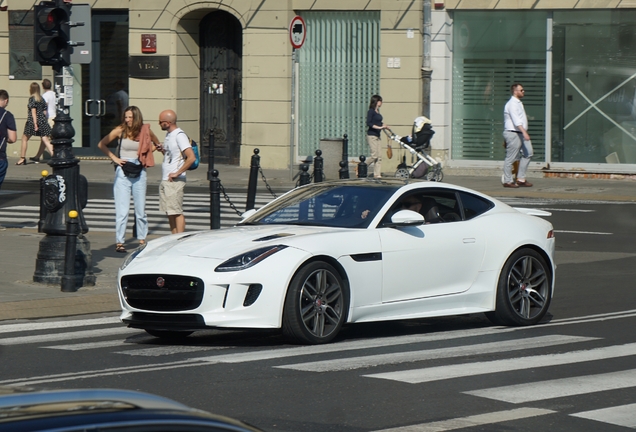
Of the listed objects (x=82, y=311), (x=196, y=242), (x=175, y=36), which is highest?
(x=175, y=36)

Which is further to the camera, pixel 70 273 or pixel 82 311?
pixel 70 273

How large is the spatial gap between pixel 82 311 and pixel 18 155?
2112 centimetres

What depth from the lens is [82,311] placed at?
39.3 feet

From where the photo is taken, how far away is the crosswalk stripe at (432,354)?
28.3ft

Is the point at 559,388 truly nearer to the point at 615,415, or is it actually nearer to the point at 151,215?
the point at 615,415

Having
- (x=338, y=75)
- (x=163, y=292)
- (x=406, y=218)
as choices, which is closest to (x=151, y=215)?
(x=338, y=75)

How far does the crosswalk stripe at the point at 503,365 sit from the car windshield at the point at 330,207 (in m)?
1.87

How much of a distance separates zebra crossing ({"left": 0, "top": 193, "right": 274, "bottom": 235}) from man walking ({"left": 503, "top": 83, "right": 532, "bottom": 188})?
16.9 feet

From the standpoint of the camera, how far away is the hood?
9.57 meters

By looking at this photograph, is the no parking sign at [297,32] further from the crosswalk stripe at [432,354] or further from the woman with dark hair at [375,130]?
the crosswalk stripe at [432,354]

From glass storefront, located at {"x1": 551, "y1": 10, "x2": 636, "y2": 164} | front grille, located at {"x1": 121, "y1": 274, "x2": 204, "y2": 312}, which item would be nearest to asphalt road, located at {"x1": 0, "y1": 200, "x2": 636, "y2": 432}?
front grille, located at {"x1": 121, "y1": 274, "x2": 204, "y2": 312}

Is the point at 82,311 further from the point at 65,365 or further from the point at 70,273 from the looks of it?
the point at 65,365

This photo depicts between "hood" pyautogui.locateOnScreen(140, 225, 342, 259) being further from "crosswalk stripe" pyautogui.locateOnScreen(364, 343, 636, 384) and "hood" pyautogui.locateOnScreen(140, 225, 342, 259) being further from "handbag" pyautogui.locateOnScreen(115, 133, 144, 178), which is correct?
"handbag" pyautogui.locateOnScreen(115, 133, 144, 178)

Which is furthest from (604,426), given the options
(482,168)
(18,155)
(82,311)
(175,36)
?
(18,155)
